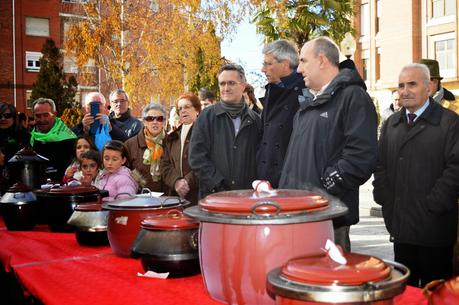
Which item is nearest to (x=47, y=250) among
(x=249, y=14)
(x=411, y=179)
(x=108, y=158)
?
(x=108, y=158)

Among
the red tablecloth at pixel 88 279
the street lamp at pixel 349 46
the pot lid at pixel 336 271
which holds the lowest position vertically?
the red tablecloth at pixel 88 279

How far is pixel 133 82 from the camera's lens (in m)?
16.3

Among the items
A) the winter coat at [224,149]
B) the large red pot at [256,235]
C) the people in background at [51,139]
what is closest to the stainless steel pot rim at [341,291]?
the large red pot at [256,235]

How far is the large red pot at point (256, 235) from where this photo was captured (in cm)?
149

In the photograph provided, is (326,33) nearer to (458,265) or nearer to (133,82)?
(133,82)

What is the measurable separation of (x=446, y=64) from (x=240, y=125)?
1018 inches

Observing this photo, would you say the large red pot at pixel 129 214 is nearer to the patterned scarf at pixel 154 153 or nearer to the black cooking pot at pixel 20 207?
the black cooking pot at pixel 20 207

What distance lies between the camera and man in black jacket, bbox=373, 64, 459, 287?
9.90ft

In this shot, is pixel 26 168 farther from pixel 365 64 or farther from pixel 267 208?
pixel 365 64

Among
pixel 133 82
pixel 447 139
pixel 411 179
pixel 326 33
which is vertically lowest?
pixel 411 179

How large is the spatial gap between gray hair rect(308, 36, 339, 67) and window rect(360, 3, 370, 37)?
3010 cm

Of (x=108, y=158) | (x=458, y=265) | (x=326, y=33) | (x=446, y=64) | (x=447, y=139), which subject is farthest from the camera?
(x=446, y=64)

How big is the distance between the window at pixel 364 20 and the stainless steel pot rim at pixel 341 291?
104 ft

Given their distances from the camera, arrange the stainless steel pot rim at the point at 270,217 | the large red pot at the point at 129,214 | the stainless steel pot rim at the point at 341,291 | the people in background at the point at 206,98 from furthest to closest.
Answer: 1. the people in background at the point at 206,98
2. the large red pot at the point at 129,214
3. the stainless steel pot rim at the point at 270,217
4. the stainless steel pot rim at the point at 341,291
